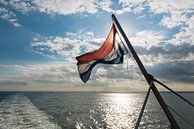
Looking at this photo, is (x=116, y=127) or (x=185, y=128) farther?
(x=116, y=127)

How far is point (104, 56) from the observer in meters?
9.47

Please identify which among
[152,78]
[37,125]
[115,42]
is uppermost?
[115,42]

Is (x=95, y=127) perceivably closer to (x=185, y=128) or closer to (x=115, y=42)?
(x=185, y=128)

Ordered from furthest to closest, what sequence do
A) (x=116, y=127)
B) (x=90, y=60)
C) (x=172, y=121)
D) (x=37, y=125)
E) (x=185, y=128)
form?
1. (x=116, y=127)
2. (x=185, y=128)
3. (x=37, y=125)
4. (x=90, y=60)
5. (x=172, y=121)

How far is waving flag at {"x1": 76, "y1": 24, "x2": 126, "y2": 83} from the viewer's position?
9.45 metres

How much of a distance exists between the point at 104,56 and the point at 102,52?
149mm

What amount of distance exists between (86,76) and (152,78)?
3.22m

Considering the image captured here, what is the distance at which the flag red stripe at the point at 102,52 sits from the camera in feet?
31.0

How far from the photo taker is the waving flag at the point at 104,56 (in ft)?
31.0

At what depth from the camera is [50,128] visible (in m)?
55.4

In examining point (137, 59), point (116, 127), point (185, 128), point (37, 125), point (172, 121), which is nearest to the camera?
point (172, 121)

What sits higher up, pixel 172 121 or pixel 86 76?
pixel 86 76

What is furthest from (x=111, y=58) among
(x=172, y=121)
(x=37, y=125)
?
(x=37, y=125)

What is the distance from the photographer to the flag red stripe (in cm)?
944
